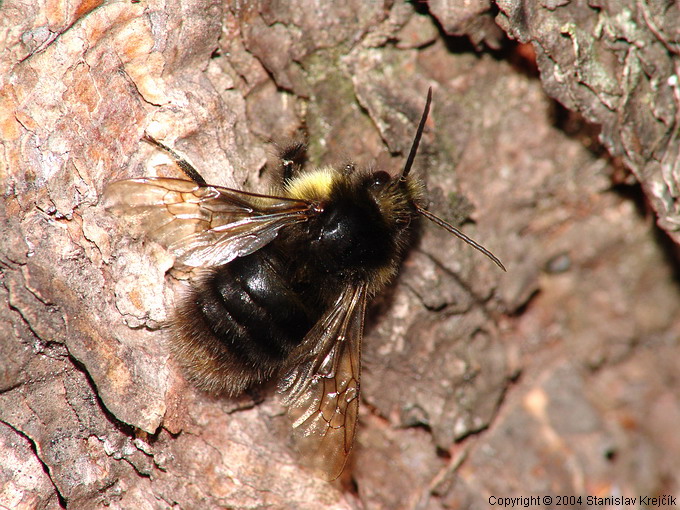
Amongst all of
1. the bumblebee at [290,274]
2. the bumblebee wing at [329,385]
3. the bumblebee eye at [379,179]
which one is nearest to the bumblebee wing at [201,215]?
the bumblebee at [290,274]

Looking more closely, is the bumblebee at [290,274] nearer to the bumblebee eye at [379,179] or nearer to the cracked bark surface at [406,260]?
the bumblebee eye at [379,179]

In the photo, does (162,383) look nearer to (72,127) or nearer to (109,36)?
(72,127)

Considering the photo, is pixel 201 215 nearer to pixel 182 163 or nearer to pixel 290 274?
pixel 182 163

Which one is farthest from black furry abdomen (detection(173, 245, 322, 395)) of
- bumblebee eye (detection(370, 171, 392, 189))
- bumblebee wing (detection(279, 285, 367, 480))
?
bumblebee eye (detection(370, 171, 392, 189))

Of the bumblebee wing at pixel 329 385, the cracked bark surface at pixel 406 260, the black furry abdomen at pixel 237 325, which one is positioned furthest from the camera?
the bumblebee wing at pixel 329 385

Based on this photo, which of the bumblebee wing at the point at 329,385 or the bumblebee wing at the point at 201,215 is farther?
the bumblebee wing at the point at 329,385

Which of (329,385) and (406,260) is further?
(406,260)

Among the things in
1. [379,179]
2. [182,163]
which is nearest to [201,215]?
[182,163]

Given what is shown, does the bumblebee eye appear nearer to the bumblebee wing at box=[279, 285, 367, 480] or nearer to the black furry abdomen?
the bumblebee wing at box=[279, 285, 367, 480]
